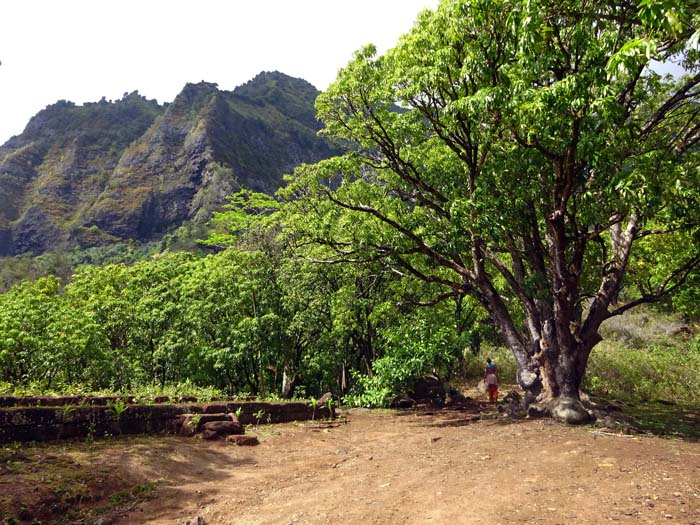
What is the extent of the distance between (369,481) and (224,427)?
398cm

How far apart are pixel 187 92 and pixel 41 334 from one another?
11011cm

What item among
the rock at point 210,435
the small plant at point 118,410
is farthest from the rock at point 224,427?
the small plant at point 118,410

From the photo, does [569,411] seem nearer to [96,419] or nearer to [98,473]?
[98,473]

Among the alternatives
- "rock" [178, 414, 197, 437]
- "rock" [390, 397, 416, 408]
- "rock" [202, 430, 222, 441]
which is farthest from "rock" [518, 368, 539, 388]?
"rock" [178, 414, 197, 437]

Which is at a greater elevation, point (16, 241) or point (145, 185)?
point (145, 185)

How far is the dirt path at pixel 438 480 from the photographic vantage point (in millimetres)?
4418

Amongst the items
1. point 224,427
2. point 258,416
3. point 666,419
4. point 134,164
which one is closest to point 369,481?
point 224,427

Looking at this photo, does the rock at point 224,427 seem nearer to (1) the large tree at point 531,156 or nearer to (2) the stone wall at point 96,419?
(2) the stone wall at point 96,419

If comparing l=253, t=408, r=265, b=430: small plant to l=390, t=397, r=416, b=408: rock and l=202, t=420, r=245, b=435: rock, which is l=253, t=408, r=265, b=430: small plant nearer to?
l=202, t=420, r=245, b=435: rock

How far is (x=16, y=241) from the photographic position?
3435 inches

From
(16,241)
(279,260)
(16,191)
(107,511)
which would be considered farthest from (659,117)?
(16,191)

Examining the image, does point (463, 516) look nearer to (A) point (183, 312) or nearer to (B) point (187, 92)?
(A) point (183, 312)

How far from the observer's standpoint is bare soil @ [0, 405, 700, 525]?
14.7 feet

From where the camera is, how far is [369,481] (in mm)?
5984
